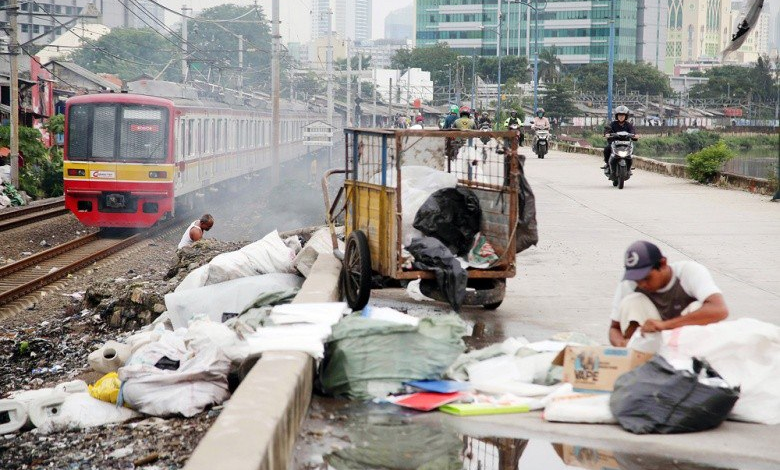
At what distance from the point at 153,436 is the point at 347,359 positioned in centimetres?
139

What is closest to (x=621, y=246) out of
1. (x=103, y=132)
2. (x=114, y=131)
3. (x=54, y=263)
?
(x=54, y=263)

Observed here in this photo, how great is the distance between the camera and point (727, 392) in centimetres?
582

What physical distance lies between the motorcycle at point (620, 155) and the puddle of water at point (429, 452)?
16.9 metres

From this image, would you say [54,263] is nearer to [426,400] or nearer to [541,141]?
[426,400]

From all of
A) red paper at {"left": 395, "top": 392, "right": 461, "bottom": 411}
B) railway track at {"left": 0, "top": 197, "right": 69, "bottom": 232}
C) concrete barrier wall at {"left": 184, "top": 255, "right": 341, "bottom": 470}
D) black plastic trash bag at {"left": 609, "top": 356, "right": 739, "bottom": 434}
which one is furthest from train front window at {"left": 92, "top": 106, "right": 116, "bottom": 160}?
black plastic trash bag at {"left": 609, "top": 356, "right": 739, "bottom": 434}

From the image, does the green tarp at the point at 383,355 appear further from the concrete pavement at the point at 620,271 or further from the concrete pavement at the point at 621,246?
the concrete pavement at the point at 621,246

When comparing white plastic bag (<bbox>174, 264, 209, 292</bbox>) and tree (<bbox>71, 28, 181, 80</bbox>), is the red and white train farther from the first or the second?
tree (<bbox>71, 28, 181, 80</bbox>)

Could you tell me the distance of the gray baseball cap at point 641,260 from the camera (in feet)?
20.0

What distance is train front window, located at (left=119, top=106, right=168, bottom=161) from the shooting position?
73.0 feet

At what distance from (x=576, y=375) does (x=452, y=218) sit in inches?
141

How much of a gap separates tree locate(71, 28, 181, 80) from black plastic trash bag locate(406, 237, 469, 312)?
68.9m

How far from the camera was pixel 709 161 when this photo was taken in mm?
23875

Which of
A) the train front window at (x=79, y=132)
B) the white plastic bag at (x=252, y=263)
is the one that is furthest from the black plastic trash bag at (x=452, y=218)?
the train front window at (x=79, y=132)

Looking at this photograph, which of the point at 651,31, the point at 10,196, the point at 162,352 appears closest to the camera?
the point at 162,352
